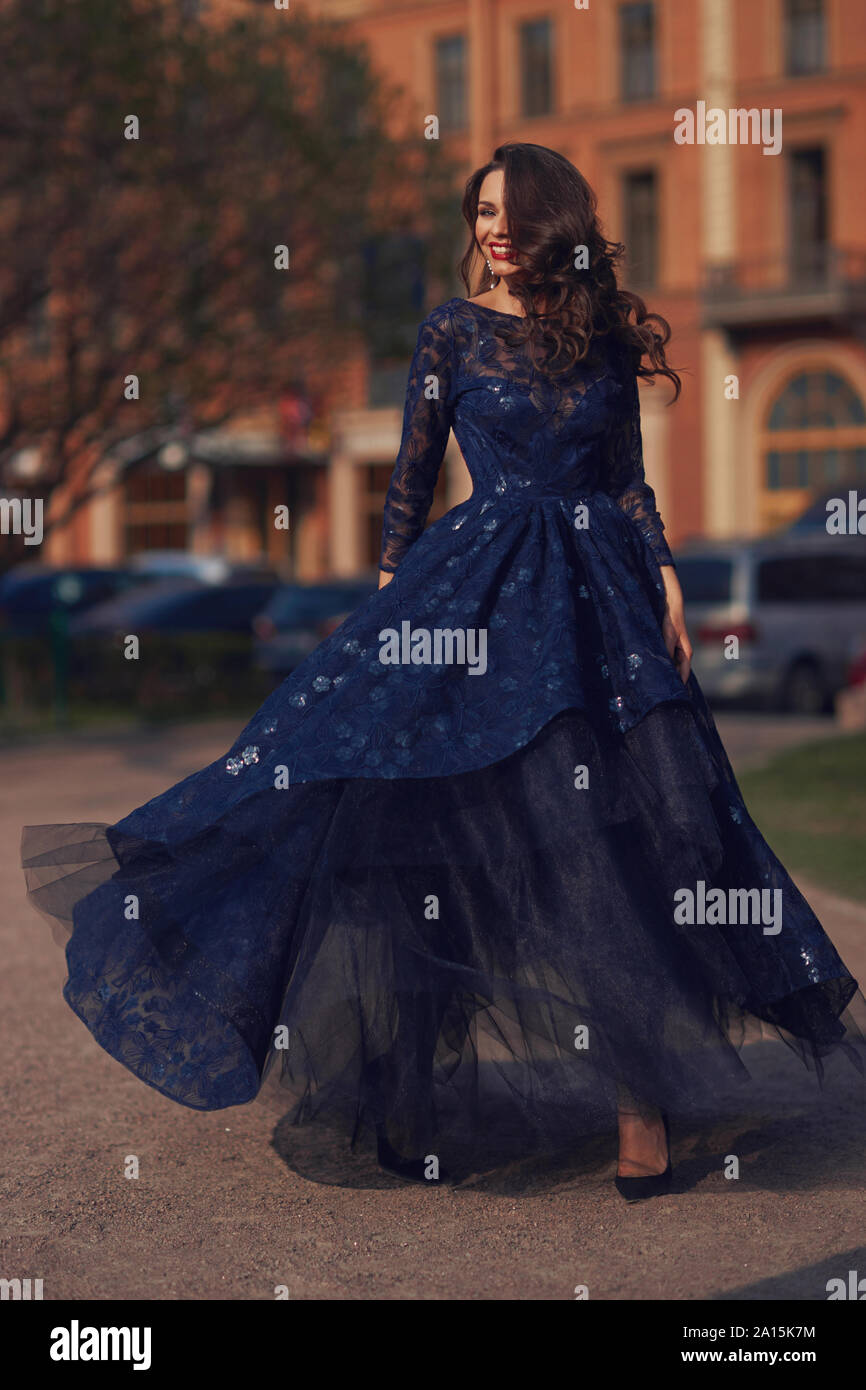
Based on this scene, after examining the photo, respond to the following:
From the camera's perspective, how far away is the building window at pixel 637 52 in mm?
31641

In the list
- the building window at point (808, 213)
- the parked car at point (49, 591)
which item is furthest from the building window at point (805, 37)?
the parked car at point (49, 591)

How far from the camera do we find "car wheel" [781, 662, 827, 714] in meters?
16.0

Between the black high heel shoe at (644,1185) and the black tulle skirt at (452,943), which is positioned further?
the black high heel shoe at (644,1185)

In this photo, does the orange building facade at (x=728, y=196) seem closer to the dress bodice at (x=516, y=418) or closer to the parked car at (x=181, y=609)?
the parked car at (x=181, y=609)

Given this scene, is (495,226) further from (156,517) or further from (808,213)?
(156,517)

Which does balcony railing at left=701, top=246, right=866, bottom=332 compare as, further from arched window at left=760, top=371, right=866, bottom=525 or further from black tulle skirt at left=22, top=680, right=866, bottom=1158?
black tulle skirt at left=22, top=680, right=866, bottom=1158

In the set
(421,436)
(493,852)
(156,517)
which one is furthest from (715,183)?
(493,852)

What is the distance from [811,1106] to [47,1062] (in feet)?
6.26

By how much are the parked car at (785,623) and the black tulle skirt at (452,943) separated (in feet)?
41.5

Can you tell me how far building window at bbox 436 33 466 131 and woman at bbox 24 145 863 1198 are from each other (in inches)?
1248

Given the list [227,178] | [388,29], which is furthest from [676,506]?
[227,178]

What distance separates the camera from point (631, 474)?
3.76 meters

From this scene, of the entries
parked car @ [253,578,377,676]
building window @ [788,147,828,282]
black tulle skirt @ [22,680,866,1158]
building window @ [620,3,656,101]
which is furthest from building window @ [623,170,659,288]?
black tulle skirt @ [22,680,866,1158]

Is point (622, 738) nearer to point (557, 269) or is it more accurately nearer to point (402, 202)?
point (557, 269)
